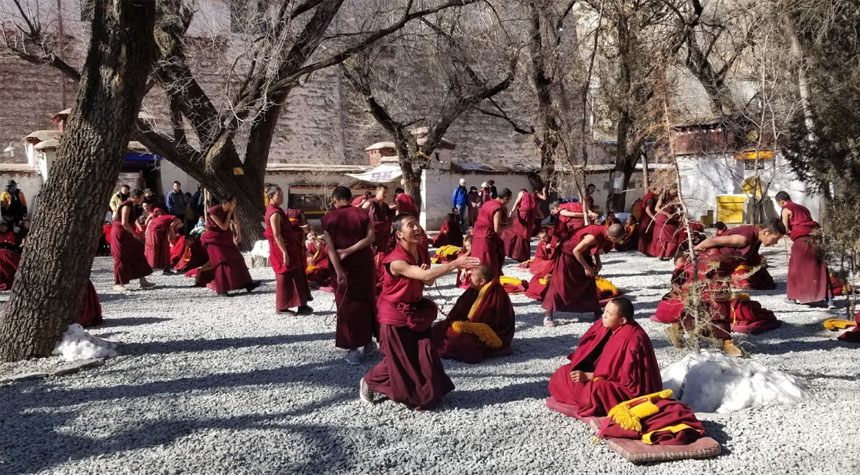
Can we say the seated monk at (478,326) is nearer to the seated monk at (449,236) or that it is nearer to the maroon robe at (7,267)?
the maroon robe at (7,267)

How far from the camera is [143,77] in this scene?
5.72m

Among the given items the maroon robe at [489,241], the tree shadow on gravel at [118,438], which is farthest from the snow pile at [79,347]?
the maroon robe at [489,241]

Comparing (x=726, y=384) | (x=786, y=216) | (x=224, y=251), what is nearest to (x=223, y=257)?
(x=224, y=251)

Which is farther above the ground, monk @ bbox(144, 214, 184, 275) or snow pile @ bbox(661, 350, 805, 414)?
monk @ bbox(144, 214, 184, 275)

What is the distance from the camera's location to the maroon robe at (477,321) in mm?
5680

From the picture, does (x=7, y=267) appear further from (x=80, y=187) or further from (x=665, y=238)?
(x=665, y=238)

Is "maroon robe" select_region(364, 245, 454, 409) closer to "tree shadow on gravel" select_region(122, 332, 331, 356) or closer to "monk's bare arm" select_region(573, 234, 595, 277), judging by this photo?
"tree shadow on gravel" select_region(122, 332, 331, 356)

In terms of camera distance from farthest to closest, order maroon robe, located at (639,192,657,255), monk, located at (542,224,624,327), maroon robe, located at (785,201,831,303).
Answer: maroon robe, located at (639,192,657,255), maroon robe, located at (785,201,831,303), monk, located at (542,224,624,327)

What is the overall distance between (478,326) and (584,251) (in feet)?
5.21

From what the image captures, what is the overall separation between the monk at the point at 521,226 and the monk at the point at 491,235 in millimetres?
3789

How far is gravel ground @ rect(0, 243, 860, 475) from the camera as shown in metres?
3.65

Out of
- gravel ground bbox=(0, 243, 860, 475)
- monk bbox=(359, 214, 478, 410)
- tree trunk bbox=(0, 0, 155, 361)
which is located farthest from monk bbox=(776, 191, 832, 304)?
tree trunk bbox=(0, 0, 155, 361)

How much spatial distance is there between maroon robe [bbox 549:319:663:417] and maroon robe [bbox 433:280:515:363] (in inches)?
52.1

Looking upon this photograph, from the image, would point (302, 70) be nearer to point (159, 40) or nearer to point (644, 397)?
point (159, 40)
